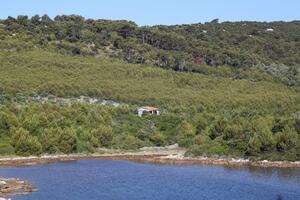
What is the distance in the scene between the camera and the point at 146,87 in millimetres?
98875

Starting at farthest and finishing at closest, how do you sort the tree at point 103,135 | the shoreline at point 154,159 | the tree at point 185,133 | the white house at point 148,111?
the white house at point 148,111, the tree at point 185,133, the tree at point 103,135, the shoreline at point 154,159

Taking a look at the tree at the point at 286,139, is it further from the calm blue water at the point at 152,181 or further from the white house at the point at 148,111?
the white house at the point at 148,111

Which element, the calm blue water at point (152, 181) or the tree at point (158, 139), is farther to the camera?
the tree at point (158, 139)

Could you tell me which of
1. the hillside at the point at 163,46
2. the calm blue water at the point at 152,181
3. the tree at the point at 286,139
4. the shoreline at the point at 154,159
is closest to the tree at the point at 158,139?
the shoreline at the point at 154,159

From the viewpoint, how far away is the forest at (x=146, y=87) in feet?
231

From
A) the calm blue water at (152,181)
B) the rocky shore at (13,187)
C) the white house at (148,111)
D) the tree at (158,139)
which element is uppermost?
the white house at (148,111)

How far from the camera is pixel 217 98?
9444 cm

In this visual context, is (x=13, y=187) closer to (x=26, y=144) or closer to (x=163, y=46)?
(x=26, y=144)

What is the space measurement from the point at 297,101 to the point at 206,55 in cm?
Answer: 3027

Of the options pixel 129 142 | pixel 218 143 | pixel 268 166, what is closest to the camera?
pixel 268 166

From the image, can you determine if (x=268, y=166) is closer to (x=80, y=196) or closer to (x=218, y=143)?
(x=218, y=143)

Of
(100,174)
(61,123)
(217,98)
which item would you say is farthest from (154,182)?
(217,98)

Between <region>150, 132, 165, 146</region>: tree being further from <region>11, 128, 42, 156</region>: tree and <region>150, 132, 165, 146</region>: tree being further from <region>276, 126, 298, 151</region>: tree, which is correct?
<region>276, 126, 298, 151</region>: tree

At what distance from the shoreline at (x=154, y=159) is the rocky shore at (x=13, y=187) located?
12.3 metres
